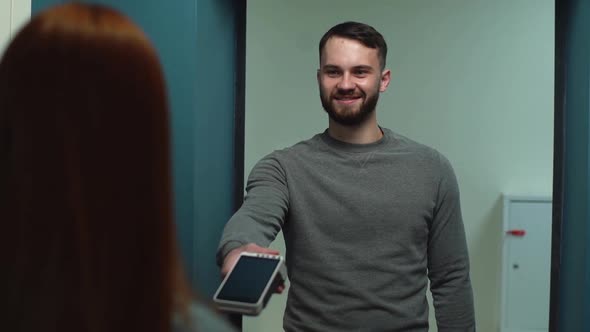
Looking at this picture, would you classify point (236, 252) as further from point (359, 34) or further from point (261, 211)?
point (359, 34)

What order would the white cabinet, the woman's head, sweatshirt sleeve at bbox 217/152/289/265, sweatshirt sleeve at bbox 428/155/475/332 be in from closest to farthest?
the woman's head < sweatshirt sleeve at bbox 217/152/289/265 < the white cabinet < sweatshirt sleeve at bbox 428/155/475/332

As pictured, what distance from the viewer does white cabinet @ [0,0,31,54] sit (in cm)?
126

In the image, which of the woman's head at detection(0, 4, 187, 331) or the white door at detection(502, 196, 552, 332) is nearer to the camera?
the woman's head at detection(0, 4, 187, 331)

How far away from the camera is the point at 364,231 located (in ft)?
4.26

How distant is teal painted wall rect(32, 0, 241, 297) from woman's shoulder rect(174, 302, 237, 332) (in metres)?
0.83

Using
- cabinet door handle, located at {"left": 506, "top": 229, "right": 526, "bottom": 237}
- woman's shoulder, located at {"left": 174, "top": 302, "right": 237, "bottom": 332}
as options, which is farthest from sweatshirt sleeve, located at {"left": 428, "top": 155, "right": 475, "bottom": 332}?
cabinet door handle, located at {"left": 506, "top": 229, "right": 526, "bottom": 237}

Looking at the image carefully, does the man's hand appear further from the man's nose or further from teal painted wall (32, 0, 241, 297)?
the man's nose

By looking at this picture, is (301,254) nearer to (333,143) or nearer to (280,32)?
(333,143)

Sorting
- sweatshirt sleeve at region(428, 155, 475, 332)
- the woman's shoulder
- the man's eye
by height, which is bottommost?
sweatshirt sleeve at region(428, 155, 475, 332)

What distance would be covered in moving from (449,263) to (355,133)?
0.37 m

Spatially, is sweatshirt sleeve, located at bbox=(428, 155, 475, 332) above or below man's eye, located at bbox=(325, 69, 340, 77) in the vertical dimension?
below

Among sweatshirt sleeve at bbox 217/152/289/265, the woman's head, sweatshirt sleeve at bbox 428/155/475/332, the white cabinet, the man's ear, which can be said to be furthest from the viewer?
the man's ear

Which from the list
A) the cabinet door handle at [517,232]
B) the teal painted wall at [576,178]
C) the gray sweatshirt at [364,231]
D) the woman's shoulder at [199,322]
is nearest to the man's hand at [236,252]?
the gray sweatshirt at [364,231]

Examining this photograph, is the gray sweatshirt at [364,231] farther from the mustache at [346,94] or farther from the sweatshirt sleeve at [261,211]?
the mustache at [346,94]
